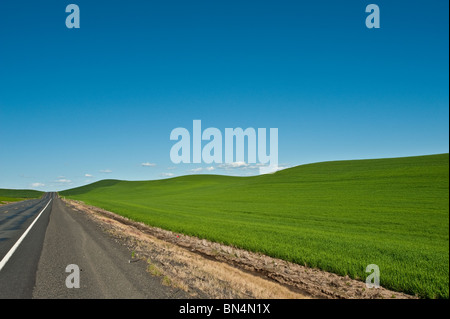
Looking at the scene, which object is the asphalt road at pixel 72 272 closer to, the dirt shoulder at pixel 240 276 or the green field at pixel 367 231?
the dirt shoulder at pixel 240 276

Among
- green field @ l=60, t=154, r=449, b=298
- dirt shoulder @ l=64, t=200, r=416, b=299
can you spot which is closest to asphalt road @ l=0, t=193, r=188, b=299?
dirt shoulder @ l=64, t=200, r=416, b=299

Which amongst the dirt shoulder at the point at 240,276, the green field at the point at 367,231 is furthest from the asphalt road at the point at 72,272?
the green field at the point at 367,231

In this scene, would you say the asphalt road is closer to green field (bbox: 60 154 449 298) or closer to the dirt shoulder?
the dirt shoulder

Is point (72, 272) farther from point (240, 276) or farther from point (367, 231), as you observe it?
point (367, 231)

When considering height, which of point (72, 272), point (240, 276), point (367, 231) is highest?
point (72, 272)

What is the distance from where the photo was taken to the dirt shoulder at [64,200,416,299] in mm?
7730

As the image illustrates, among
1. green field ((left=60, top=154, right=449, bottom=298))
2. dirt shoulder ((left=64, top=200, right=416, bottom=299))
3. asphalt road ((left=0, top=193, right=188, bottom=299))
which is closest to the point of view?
asphalt road ((left=0, top=193, right=188, bottom=299))

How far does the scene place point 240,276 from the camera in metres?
9.17

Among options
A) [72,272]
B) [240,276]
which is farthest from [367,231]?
[72,272]

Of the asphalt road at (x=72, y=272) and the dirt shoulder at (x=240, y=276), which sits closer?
the asphalt road at (x=72, y=272)

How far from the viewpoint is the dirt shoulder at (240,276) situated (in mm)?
7730

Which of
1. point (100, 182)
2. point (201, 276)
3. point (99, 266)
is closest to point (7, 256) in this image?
point (99, 266)

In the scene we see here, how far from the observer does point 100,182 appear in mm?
194500
